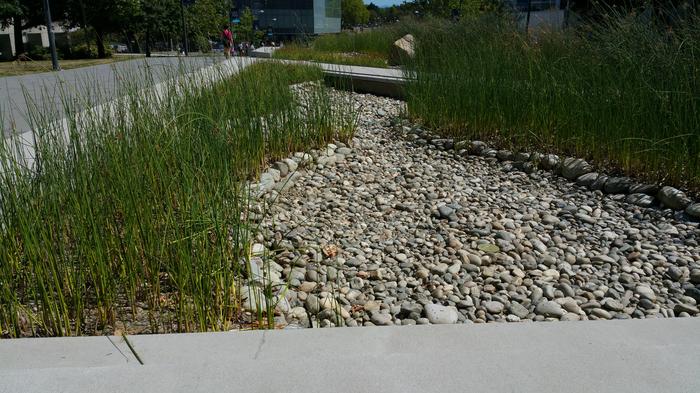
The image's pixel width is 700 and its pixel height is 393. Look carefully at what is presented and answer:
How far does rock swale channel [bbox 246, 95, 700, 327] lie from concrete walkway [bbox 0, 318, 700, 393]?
1.27ft

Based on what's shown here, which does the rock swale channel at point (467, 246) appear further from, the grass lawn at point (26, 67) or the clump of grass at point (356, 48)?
the clump of grass at point (356, 48)

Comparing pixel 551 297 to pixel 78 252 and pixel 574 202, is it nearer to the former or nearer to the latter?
pixel 574 202

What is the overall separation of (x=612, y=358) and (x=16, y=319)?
152cm

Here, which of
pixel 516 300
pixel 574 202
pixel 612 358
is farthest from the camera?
pixel 574 202

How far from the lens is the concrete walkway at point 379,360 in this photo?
1.16 m

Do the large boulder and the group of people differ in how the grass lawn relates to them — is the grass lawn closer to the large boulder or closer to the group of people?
the group of people

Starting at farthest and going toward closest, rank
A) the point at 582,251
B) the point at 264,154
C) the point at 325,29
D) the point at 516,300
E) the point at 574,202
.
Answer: the point at 325,29, the point at 264,154, the point at 574,202, the point at 582,251, the point at 516,300

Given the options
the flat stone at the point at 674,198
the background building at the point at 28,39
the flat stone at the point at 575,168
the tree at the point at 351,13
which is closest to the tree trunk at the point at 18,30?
the background building at the point at 28,39

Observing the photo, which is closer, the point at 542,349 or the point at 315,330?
the point at 542,349

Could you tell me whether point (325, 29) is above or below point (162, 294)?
above

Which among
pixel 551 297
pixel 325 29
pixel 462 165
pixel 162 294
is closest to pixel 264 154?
pixel 462 165

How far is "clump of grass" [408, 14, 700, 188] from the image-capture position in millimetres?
2973

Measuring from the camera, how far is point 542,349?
1279 millimetres

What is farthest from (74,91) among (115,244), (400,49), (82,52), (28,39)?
(28,39)
